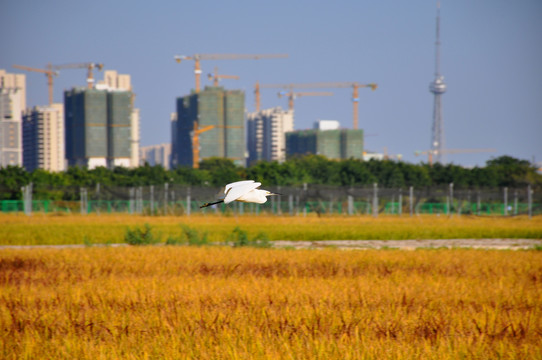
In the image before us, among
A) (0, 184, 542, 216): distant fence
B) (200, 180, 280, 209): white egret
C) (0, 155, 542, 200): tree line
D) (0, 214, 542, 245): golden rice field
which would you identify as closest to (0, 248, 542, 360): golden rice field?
(200, 180, 280, 209): white egret

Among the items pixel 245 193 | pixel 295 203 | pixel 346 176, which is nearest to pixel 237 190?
pixel 245 193

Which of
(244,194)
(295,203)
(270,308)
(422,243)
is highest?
(244,194)

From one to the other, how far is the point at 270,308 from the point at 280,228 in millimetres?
23360

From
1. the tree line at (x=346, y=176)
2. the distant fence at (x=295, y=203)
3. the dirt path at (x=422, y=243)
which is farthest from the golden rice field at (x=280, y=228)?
the tree line at (x=346, y=176)

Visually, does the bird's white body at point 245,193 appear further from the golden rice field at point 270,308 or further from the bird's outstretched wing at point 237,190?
the golden rice field at point 270,308

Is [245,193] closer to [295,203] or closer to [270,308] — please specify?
[270,308]

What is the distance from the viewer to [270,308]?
33.8 feet

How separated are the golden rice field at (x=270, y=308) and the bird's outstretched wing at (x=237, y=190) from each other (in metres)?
3.41

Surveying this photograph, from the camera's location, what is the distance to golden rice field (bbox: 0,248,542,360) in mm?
7992

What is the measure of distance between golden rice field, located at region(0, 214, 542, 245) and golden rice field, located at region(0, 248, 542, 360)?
1085 centimetres

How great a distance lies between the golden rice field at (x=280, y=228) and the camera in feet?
94.7

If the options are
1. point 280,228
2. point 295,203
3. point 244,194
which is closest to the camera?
point 244,194

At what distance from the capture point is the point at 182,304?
10.7 metres

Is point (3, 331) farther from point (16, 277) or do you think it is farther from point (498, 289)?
point (498, 289)
